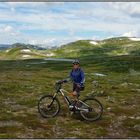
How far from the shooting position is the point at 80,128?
26.7 metres

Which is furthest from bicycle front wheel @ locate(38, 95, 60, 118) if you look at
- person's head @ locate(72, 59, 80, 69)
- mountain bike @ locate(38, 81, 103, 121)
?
person's head @ locate(72, 59, 80, 69)

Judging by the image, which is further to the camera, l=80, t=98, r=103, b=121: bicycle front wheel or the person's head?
l=80, t=98, r=103, b=121: bicycle front wheel

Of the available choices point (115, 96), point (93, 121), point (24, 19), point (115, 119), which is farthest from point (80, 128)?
point (115, 96)

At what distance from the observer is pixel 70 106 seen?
2770cm

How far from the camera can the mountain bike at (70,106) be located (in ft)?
88.5

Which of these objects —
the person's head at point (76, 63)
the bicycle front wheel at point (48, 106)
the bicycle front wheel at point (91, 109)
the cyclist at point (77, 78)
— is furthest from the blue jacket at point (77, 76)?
the bicycle front wheel at point (48, 106)

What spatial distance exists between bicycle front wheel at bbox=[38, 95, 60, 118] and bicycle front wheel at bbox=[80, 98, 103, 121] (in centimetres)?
193

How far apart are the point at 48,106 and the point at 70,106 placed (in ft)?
5.25

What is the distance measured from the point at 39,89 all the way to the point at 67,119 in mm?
14088

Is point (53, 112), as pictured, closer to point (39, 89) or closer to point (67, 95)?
point (67, 95)

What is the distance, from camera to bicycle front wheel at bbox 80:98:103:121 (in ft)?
88.2

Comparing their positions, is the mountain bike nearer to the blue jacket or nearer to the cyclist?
the cyclist

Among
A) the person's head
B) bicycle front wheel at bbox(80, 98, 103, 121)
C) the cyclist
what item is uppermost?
the person's head

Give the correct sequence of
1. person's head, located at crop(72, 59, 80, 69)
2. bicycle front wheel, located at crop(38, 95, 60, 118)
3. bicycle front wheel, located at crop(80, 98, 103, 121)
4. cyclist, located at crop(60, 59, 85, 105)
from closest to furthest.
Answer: person's head, located at crop(72, 59, 80, 69)
bicycle front wheel, located at crop(80, 98, 103, 121)
cyclist, located at crop(60, 59, 85, 105)
bicycle front wheel, located at crop(38, 95, 60, 118)
